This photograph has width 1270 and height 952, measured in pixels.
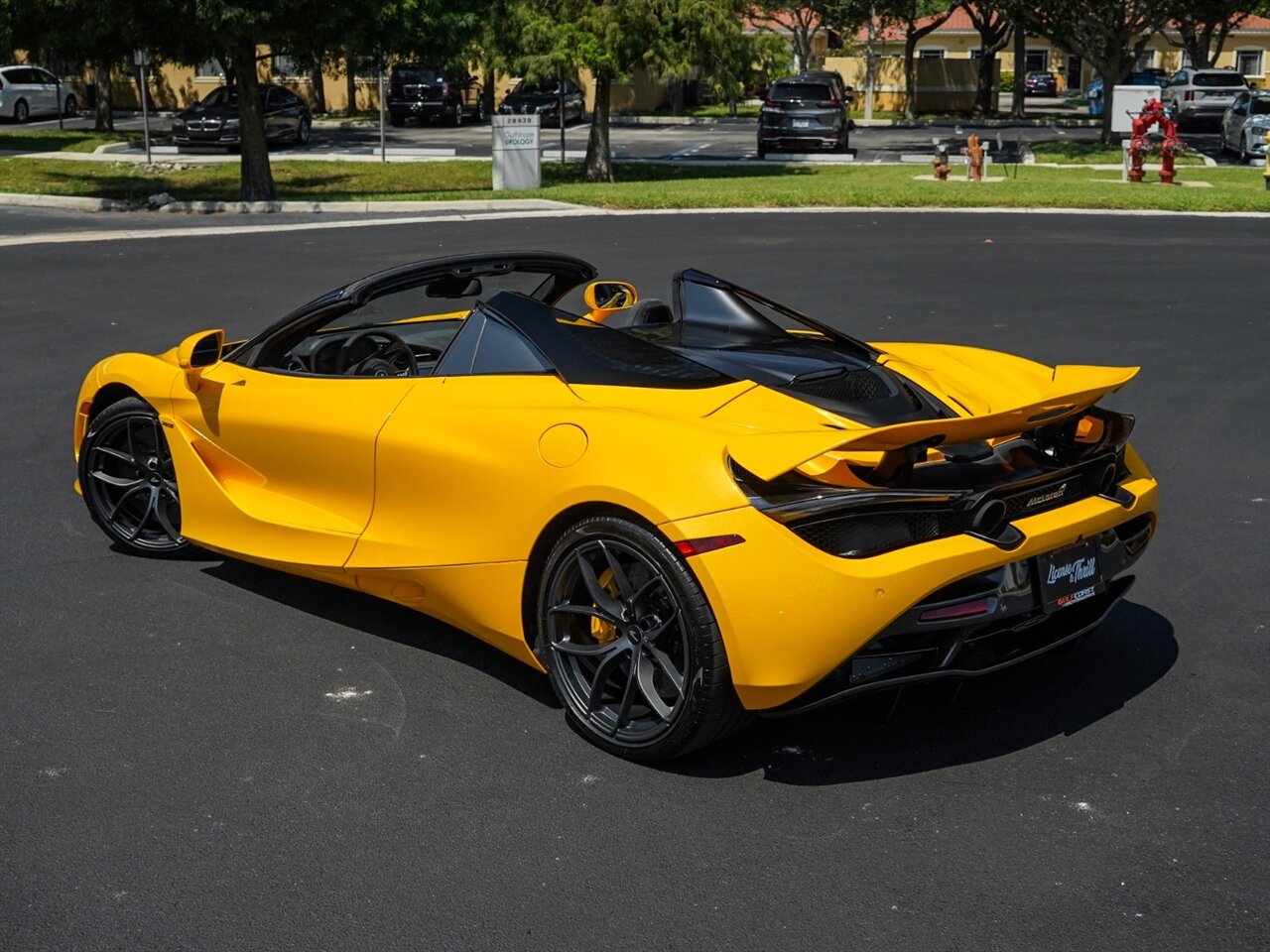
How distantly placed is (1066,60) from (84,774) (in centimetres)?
9272

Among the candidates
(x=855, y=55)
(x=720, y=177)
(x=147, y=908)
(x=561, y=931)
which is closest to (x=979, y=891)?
(x=561, y=931)

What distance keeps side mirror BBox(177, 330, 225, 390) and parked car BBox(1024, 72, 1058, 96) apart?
266ft

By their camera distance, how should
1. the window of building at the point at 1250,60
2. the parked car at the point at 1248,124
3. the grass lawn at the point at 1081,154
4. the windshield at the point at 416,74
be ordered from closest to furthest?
the grass lawn at the point at 1081,154 < the parked car at the point at 1248,124 < the windshield at the point at 416,74 < the window of building at the point at 1250,60

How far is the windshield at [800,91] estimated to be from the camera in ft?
123

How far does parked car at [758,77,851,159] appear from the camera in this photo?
1452 inches

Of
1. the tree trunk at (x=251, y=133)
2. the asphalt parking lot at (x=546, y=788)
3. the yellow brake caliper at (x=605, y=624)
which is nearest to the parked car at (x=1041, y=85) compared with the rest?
the tree trunk at (x=251, y=133)

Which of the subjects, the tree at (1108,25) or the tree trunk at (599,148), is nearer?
the tree trunk at (599,148)

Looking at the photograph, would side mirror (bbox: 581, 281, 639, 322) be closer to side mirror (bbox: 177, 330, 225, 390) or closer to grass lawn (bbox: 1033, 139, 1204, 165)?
side mirror (bbox: 177, 330, 225, 390)

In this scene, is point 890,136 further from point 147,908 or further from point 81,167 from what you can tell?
point 147,908

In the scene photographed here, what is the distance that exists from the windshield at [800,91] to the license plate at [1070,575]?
34051 millimetres

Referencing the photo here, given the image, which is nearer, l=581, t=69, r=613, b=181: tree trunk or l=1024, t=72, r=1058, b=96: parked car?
l=581, t=69, r=613, b=181: tree trunk

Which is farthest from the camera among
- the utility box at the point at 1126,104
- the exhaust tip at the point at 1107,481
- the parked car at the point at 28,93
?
the parked car at the point at 28,93

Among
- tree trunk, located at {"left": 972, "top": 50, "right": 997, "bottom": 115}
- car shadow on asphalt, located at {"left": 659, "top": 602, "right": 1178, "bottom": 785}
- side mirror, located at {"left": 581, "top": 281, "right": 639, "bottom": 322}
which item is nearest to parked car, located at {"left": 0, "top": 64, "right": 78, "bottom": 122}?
tree trunk, located at {"left": 972, "top": 50, "right": 997, "bottom": 115}

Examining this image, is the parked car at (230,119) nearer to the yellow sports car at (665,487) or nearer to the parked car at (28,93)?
the parked car at (28,93)
